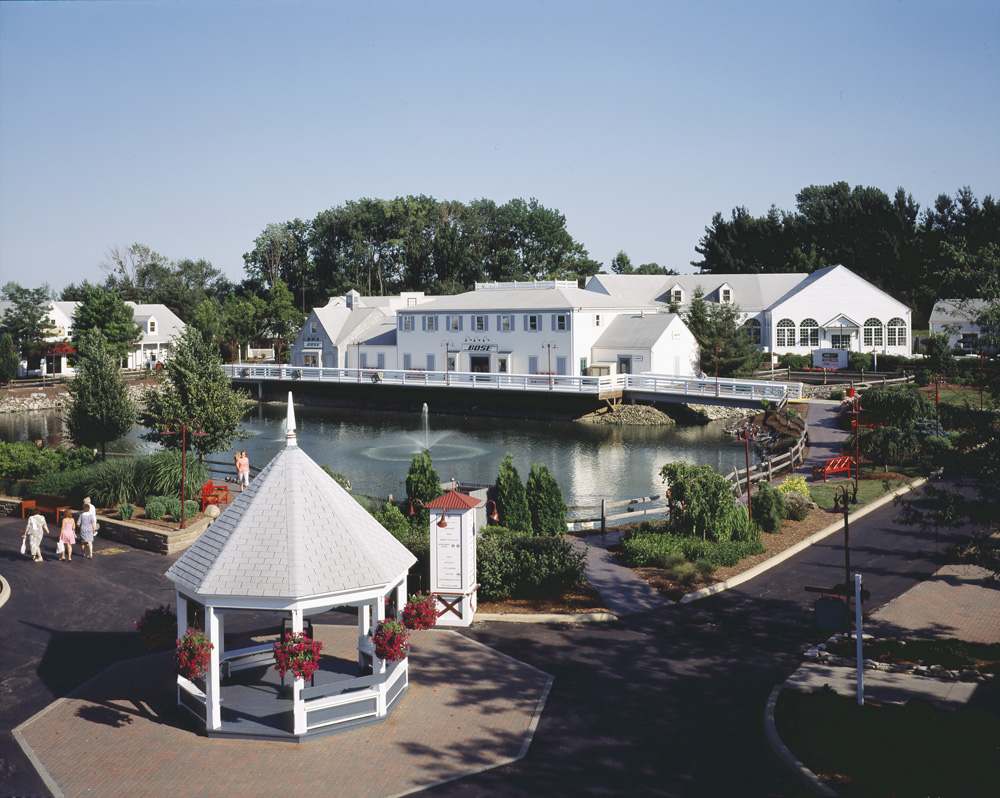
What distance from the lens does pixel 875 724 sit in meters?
13.0

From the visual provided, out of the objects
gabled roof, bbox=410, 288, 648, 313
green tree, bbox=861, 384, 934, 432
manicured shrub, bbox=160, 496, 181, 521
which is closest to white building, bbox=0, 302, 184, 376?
gabled roof, bbox=410, 288, 648, 313

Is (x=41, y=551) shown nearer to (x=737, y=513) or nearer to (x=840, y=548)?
(x=737, y=513)

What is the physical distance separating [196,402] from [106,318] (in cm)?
5903

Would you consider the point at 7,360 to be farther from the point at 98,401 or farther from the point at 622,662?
the point at 622,662

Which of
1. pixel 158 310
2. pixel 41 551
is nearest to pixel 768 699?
pixel 41 551

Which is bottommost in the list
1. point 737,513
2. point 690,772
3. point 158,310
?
point 690,772

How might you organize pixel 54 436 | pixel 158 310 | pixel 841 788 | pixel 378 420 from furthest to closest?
pixel 158 310
pixel 378 420
pixel 54 436
pixel 841 788

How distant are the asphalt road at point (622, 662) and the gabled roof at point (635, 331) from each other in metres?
39.5

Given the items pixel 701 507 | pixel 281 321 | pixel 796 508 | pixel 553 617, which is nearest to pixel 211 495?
pixel 553 617

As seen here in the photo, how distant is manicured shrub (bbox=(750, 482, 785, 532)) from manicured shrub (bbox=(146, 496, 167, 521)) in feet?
52.2

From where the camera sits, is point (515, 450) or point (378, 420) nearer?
point (515, 450)

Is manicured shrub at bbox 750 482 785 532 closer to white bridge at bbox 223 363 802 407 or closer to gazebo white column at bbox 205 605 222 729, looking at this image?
gazebo white column at bbox 205 605 222 729

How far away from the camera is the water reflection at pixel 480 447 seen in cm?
4031

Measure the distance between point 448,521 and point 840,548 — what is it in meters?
10.8
